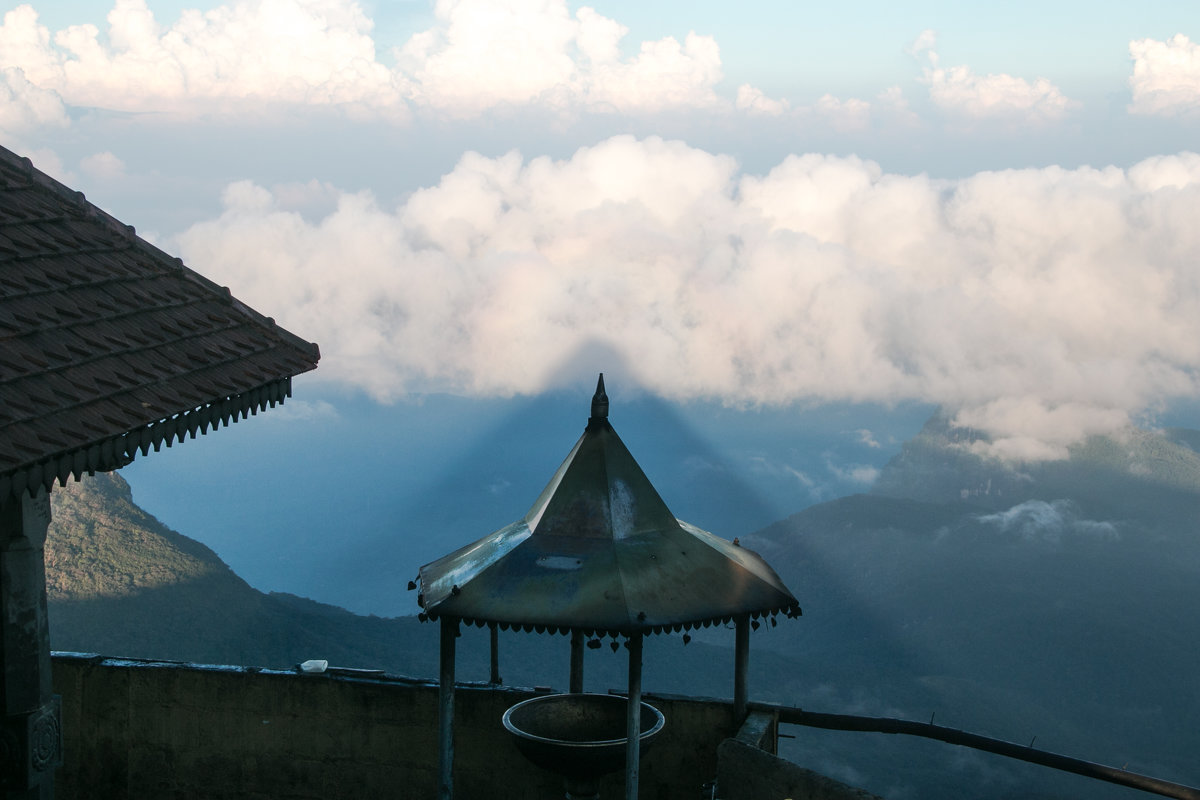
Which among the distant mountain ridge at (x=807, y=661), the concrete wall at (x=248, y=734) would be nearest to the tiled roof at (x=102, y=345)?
the concrete wall at (x=248, y=734)

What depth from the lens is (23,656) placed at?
8.83 metres

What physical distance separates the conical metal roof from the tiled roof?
2490 millimetres

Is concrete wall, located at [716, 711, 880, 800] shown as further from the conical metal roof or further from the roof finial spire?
the roof finial spire

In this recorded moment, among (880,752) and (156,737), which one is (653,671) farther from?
(156,737)

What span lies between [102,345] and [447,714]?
15.6 feet

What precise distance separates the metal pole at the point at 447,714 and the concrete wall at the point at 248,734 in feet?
5.22

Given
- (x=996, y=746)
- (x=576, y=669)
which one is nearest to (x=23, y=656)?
(x=576, y=669)

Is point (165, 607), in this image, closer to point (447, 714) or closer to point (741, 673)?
point (741, 673)

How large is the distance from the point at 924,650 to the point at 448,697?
648ft

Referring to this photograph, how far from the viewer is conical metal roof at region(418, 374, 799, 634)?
9703 mm

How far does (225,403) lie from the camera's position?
834 centimetres

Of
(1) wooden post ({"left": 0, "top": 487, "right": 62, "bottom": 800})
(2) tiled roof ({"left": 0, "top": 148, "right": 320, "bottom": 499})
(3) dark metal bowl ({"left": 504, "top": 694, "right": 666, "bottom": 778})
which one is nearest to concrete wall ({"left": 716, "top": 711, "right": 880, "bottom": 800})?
(3) dark metal bowl ({"left": 504, "top": 694, "right": 666, "bottom": 778})

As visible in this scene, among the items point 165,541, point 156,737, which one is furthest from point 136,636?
point 156,737

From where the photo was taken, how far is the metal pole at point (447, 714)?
34.6 feet
